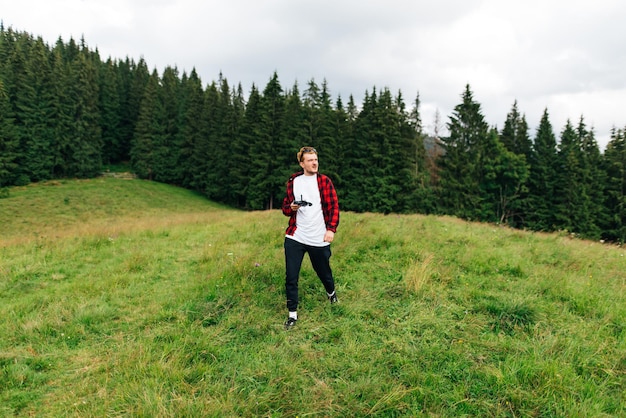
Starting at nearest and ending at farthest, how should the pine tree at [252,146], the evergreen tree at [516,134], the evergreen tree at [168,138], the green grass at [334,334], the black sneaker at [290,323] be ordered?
1. the green grass at [334,334]
2. the black sneaker at [290,323]
3. the evergreen tree at [516,134]
4. the pine tree at [252,146]
5. the evergreen tree at [168,138]

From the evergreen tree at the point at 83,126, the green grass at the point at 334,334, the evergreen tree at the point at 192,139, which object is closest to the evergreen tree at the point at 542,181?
the green grass at the point at 334,334

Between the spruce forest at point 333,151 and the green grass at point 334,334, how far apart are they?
68.5ft

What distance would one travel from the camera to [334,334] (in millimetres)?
4055

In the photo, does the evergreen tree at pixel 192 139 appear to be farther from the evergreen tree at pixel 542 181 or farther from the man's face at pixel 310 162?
the man's face at pixel 310 162

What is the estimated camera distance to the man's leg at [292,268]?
4.45 m

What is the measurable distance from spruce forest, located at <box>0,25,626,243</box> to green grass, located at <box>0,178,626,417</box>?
20869 mm

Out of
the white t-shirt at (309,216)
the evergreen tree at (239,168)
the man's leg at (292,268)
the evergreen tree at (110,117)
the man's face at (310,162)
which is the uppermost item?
the evergreen tree at (110,117)

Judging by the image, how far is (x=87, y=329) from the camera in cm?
454

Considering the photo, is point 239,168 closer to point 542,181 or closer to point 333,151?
point 333,151

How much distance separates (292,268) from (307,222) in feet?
2.24

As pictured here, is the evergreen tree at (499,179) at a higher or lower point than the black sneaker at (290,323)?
higher

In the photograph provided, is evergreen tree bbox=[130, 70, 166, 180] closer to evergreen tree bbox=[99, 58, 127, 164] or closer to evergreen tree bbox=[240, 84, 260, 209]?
evergreen tree bbox=[99, 58, 127, 164]

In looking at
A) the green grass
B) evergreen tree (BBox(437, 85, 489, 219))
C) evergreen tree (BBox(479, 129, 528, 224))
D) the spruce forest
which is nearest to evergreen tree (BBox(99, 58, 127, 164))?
the spruce forest

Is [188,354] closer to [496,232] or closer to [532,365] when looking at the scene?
[532,365]
